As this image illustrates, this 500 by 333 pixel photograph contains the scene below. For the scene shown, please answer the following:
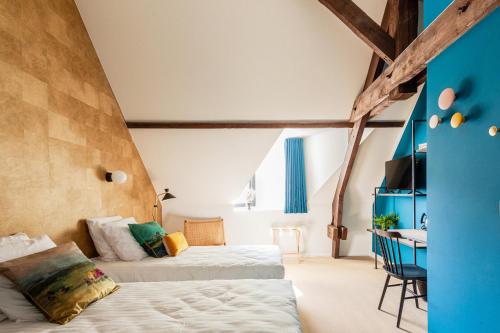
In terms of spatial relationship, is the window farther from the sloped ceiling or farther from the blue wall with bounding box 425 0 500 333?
the blue wall with bounding box 425 0 500 333

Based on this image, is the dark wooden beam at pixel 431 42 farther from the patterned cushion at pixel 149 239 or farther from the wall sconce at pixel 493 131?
the patterned cushion at pixel 149 239

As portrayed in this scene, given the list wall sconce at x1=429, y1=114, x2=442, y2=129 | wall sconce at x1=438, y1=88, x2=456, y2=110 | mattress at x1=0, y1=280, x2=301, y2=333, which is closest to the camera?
mattress at x1=0, y1=280, x2=301, y2=333

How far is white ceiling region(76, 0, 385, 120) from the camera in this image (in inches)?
112

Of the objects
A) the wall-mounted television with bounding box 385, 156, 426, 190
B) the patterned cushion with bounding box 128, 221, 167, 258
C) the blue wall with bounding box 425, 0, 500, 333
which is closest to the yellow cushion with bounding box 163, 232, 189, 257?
the patterned cushion with bounding box 128, 221, 167, 258

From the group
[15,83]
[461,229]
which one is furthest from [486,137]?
[15,83]

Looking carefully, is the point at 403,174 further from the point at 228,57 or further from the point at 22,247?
the point at 22,247

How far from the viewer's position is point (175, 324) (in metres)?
1.45

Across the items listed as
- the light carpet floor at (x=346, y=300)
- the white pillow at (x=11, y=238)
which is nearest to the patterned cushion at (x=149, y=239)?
the white pillow at (x=11, y=238)

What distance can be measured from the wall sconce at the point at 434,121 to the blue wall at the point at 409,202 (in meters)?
1.79

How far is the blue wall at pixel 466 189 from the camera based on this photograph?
150cm

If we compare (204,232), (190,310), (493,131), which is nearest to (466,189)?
(493,131)

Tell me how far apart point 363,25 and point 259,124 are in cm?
178

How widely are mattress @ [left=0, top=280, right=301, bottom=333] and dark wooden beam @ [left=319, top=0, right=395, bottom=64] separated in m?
2.32

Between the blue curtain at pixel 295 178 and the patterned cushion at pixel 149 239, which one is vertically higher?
the blue curtain at pixel 295 178
